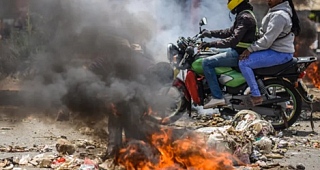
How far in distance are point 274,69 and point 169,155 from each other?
121 inches

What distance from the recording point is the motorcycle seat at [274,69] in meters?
8.73

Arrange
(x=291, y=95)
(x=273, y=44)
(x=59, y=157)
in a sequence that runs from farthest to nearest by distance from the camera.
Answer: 1. (x=291, y=95)
2. (x=273, y=44)
3. (x=59, y=157)

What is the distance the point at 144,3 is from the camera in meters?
7.52

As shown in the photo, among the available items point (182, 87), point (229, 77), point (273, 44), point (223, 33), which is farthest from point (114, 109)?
point (223, 33)

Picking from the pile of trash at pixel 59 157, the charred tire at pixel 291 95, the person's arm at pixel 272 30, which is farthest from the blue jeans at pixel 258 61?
the pile of trash at pixel 59 157

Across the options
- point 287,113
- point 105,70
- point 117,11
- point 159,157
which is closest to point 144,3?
point 117,11

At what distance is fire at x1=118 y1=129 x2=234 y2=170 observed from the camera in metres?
6.07

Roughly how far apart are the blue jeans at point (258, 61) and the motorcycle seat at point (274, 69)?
5cm

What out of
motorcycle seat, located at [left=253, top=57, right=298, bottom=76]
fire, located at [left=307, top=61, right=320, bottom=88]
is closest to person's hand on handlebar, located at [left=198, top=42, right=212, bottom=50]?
motorcycle seat, located at [left=253, top=57, right=298, bottom=76]

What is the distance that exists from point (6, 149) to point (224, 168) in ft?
9.00

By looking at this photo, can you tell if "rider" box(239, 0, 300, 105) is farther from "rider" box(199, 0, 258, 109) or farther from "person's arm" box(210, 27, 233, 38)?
"person's arm" box(210, 27, 233, 38)

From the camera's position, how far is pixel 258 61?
8711mm

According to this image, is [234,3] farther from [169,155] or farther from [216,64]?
[169,155]

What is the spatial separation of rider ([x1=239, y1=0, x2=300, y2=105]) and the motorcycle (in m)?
0.14
